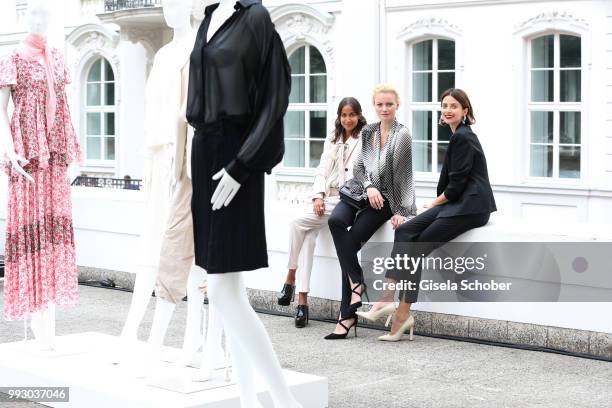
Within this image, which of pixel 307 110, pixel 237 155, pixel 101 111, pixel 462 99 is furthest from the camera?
pixel 101 111

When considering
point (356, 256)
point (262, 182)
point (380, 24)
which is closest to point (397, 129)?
point (356, 256)

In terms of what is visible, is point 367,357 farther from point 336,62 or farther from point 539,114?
point 336,62

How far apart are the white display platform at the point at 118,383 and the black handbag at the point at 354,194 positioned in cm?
237

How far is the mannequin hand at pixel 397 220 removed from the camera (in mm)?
8117

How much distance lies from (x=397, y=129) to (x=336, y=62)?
1313cm

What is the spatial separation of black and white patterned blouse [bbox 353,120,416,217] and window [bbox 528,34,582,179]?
33.7 ft

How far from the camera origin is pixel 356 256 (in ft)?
27.0

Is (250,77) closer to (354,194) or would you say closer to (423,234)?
(423,234)

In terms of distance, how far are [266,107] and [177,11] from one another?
1.42 meters

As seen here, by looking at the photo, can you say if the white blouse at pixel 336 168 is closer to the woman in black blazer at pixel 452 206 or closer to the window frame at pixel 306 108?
the woman in black blazer at pixel 452 206

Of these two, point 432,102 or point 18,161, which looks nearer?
point 18,161

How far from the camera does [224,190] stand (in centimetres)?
484

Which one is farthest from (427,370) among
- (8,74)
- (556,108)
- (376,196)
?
(556,108)

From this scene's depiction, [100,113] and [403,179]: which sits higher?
[100,113]
